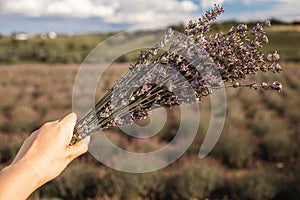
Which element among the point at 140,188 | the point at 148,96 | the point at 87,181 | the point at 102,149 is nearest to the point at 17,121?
the point at 102,149

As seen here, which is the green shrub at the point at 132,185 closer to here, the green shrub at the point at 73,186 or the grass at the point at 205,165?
the grass at the point at 205,165

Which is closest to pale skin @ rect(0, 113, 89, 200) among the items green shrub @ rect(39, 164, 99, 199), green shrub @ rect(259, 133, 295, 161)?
green shrub @ rect(39, 164, 99, 199)

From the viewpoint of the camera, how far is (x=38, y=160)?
130cm

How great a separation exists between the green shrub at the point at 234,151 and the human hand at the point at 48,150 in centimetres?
555

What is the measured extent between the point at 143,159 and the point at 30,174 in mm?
4479

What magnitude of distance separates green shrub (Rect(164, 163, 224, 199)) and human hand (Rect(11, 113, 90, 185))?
13.2 feet

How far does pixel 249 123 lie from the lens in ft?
28.7

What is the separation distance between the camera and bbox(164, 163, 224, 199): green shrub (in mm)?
5273

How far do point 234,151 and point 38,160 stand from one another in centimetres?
572

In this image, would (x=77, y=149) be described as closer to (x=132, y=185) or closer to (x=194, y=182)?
(x=132, y=185)

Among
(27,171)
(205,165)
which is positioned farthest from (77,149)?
(205,165)

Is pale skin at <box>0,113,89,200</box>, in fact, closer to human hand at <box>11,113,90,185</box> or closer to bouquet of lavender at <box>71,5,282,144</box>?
human hand at <box>11,113,90,185</box>

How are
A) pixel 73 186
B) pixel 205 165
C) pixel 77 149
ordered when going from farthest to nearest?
1. pixel 205 165
2. pixel 73 186
3. pixel 77 149

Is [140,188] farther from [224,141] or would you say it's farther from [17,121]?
[17,121]
